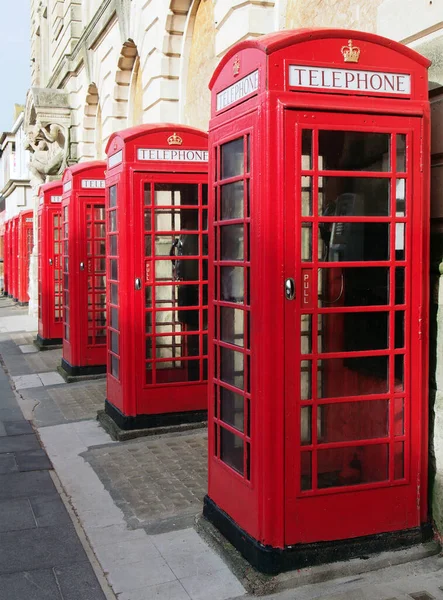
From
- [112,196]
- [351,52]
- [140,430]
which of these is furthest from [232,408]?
[112,196]

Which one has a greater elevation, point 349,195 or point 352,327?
point 349,195

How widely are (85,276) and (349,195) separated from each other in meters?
7.05

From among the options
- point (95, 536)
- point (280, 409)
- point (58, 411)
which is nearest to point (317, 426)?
point (280, 409)

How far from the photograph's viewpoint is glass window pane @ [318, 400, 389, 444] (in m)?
4.41

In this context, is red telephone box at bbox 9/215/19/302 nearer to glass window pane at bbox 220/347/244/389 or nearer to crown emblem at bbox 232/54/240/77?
glass window pane at bbox 220/347/244/389

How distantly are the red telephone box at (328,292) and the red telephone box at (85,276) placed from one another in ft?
20.2

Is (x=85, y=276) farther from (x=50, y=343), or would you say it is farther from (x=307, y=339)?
(x=307, y=339)

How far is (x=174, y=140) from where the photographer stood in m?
7.42

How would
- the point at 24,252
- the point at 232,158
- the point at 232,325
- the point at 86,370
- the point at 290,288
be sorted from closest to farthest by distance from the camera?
the point at 290,288
the point at 232,158
the point at 232,325
the point at 86,370
the point at 24,252

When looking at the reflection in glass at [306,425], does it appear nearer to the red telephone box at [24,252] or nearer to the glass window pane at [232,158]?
the glass window pane at [232,158]

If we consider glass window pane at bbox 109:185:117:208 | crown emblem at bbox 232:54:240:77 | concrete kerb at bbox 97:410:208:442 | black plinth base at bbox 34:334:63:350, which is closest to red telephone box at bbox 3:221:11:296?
black plinth base at bbox 34:334:63:350

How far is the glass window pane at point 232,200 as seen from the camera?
4613 mm

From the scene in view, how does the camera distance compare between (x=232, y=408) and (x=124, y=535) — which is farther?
(x=124, y=535)

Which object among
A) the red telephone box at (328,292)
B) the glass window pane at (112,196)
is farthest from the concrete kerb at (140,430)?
the red telephone box at (328,292)
